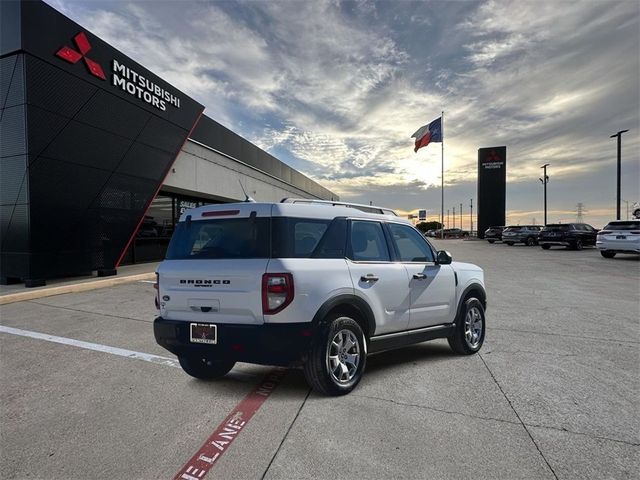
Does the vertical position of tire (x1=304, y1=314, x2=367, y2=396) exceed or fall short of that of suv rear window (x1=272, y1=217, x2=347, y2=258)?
it falls short

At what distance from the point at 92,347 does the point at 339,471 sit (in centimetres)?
435

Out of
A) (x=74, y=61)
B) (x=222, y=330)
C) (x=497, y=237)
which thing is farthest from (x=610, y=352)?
(x=497, y=237)

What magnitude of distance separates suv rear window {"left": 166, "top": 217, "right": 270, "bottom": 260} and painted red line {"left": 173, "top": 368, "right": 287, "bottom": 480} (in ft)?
4.47

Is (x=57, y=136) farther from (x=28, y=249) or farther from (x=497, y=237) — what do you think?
(x=497, y=237)

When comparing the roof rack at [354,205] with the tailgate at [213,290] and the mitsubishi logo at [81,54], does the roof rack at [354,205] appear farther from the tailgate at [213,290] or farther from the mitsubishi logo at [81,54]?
the mitsubishi logo at [81,54]

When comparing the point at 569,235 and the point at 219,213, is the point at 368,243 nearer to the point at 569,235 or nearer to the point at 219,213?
the point at 219,213

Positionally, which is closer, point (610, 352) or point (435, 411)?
point (435, 411)

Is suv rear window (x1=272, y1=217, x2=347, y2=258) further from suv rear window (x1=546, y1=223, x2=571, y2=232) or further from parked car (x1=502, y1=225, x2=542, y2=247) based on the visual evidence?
parked car (x1=502, y1=225, x2=542, y2=247)

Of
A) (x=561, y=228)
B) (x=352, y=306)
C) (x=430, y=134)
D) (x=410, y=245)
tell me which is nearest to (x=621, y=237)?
(x=561, y=228)

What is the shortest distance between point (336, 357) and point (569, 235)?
85.6 ft

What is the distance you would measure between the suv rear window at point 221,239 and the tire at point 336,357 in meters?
0.92

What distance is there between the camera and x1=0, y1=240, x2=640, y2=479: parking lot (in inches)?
103

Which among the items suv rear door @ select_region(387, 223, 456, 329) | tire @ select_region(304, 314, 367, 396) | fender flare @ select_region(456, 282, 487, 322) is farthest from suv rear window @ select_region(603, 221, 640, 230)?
tire @ select_region(304, 314, 367, 396)

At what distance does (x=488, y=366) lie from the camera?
4543 mm
